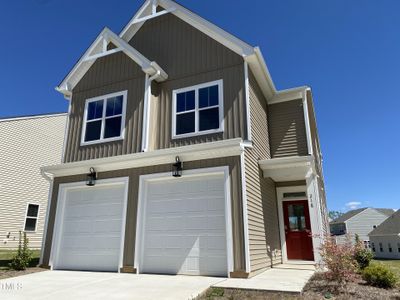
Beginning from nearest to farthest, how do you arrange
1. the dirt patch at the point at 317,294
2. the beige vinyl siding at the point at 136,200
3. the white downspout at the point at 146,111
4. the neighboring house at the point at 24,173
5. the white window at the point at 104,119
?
1. the dirt patch at the point at 317,294
2. the beige vinyl siding at the point at 136,200
3. the white downspout at the point at 146,111
4. the white window at the point at 104,119
5. the neighboring house at the point at 24,173

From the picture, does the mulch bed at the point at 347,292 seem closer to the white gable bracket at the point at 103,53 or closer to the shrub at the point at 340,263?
the shrub at the point at 340,263

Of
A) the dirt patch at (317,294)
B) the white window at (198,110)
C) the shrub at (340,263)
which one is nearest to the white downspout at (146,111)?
the white window at (198,110)

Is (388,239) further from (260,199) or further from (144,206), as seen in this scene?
(144,206)

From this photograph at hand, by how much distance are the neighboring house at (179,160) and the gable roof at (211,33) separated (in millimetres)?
44

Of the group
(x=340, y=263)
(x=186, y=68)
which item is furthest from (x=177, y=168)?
(x=340, y=263)

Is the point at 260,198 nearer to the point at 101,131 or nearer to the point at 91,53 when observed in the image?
the point at 101,131

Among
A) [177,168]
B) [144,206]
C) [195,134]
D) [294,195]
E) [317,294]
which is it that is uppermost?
[195,134]

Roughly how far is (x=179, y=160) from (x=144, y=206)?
1.75 meters

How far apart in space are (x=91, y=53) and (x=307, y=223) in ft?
34.4

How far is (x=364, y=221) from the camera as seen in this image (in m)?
45.8

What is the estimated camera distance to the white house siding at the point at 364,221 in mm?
45344

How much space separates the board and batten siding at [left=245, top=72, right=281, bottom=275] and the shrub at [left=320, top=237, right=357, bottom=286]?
76.7 inches

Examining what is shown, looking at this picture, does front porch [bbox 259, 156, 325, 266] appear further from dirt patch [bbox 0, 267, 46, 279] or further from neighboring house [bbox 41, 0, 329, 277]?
dirt patch [bbox 0, 267, 46, 279]

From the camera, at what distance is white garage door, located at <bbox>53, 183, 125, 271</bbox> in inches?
363
